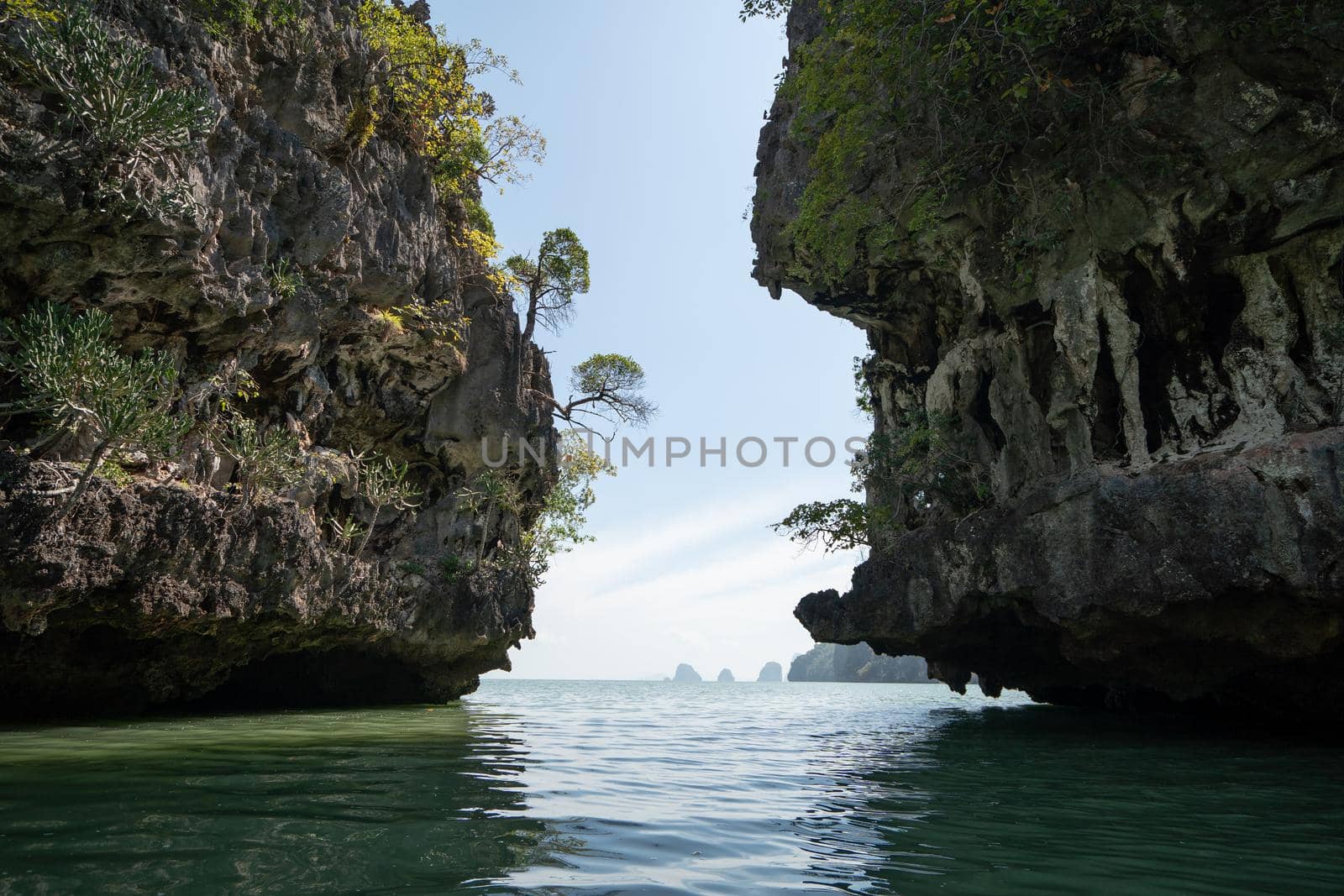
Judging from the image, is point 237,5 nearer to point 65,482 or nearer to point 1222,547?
point 65,482

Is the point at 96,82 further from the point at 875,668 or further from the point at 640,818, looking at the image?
the point at 875,668

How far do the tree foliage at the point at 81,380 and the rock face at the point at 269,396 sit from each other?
32.0 inches

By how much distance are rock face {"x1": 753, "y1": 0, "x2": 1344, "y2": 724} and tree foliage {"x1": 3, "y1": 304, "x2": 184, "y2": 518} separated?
1538 cm

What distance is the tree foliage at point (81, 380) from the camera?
39.3 feet

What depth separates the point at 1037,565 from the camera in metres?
15.9

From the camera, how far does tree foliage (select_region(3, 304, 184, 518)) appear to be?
1197 centimetres

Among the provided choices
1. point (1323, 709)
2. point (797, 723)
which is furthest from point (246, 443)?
point (1323, 709)

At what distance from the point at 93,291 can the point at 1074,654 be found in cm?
2097

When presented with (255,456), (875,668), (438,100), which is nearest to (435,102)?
(438,100)

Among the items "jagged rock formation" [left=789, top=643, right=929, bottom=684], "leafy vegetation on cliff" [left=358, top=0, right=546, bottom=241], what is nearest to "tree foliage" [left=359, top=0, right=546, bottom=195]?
"leafy vegetation on cliff" [left=358, top=0, right=546, bottom=241]

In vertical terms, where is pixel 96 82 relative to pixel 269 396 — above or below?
above

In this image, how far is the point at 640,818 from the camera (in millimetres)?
5719

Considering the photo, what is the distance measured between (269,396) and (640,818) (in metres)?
18.1

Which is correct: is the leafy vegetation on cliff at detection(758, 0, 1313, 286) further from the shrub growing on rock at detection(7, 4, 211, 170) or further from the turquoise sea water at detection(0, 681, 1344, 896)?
the shrub growing on rock at detection(7, 4, 211, 170)
